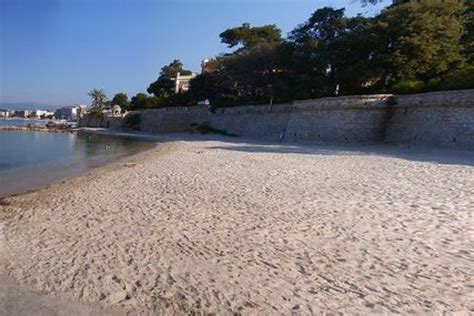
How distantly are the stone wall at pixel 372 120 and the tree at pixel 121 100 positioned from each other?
161ft

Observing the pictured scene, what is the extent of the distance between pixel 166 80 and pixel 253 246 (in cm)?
7328

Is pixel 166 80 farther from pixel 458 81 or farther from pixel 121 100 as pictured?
pixel 458 81

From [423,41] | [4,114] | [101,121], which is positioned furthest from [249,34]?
[4,114]

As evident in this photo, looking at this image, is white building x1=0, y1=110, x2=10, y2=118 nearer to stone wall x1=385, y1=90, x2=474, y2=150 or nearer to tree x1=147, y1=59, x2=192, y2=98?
tree x1=147, y1=59, x2=192, y2=98

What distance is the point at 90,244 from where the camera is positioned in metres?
5.94

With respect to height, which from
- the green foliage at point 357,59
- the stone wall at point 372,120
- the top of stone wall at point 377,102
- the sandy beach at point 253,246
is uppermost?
the green foliage at point 357,59

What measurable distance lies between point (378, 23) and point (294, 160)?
14.9 meters

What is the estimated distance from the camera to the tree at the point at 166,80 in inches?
2943

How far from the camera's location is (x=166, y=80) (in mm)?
75750

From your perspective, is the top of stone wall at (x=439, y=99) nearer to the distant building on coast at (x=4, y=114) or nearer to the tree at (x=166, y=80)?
the tree at (x=166, y=80)

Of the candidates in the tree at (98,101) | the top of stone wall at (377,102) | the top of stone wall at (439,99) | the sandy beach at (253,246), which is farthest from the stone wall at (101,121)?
the sandy beach at (253,246)

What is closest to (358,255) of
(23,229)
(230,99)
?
(23,229)

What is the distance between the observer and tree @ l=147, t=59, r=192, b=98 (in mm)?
74750

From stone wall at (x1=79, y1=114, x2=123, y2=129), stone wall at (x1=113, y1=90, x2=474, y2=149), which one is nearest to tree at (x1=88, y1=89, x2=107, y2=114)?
stone wall at (x1=79, y1=114, x2=123, y2=129)
